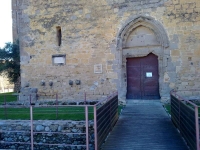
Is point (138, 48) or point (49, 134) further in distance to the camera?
point (138, 48)

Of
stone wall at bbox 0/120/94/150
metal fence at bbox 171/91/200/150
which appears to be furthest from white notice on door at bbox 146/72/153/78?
stone wall at bbox 0/120/94/150

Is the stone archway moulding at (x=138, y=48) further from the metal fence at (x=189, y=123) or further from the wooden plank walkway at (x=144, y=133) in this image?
the metal fence at (x=189, y=123)

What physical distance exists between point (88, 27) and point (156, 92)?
439cm

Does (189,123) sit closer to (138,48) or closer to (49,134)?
(49,134)

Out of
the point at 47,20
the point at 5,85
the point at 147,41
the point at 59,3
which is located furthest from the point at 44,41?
the point at 5,85

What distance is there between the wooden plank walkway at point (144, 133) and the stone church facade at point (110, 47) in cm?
229

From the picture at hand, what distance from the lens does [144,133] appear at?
6.52 m

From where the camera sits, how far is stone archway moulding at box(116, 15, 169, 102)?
10398 millimetres

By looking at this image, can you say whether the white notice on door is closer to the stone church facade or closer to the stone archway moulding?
the stone church facade

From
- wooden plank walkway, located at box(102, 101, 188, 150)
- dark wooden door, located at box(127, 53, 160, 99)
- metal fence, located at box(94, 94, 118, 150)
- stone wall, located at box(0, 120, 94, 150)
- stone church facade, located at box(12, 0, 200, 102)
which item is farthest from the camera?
dark wooden door, located at box(127, 53, 160, 99)

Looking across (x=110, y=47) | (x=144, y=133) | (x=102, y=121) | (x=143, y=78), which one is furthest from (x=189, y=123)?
(x=110, y=47)

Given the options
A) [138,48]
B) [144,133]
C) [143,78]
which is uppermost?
[138,48]

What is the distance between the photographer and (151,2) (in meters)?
10.4

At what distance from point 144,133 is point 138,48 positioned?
5.29 meters
